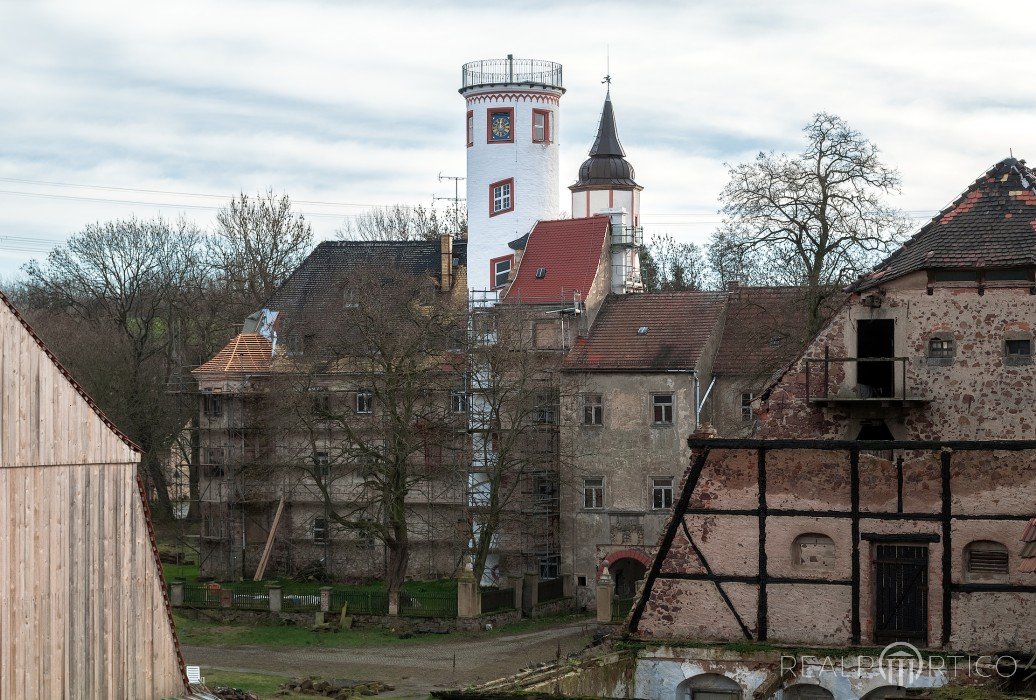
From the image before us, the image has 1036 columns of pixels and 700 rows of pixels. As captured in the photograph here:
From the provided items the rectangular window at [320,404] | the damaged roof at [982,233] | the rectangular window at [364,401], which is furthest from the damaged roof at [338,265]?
the damaged roof at [982,233]

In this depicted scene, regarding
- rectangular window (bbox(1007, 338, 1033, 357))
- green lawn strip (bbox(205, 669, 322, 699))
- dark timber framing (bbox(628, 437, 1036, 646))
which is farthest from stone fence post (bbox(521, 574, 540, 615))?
rectangular window (bbox(1007, 338, 1033, 357))

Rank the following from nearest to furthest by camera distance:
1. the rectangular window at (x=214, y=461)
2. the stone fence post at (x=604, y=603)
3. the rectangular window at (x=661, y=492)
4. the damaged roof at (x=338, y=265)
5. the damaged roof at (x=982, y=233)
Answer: the damaged roof at (x=982, y=233)
the stone fence post at (x=604, y=603)
the rectangular window at (x=661, y=492)
the rectangular window at (x=214, y=461)
the damaged roof at (x=338, y=265)

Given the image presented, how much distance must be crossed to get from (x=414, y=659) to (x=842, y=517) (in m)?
18.8

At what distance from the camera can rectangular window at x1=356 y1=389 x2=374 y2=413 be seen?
6025cm

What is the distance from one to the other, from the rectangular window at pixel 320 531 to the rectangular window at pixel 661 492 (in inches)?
509

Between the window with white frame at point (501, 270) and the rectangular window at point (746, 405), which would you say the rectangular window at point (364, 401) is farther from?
the rectangular window at point (746, 405)

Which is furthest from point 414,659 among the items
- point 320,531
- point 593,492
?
point 320,531

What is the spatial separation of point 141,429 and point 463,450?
64.9 ft

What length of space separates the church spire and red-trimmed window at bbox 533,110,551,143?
29.4 feet

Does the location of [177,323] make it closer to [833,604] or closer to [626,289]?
[626,289]

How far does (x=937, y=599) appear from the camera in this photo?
109ft

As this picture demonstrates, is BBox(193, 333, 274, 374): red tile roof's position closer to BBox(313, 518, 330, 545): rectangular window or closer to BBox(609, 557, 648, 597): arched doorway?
BBox(313, 518, 330, 545): rectangular window

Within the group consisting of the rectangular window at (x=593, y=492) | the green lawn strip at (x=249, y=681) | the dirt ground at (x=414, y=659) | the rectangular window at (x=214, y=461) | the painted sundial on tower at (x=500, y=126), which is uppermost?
the painted sundial on tower at (x=500, y=126)

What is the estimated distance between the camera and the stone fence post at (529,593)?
56.4 meters
